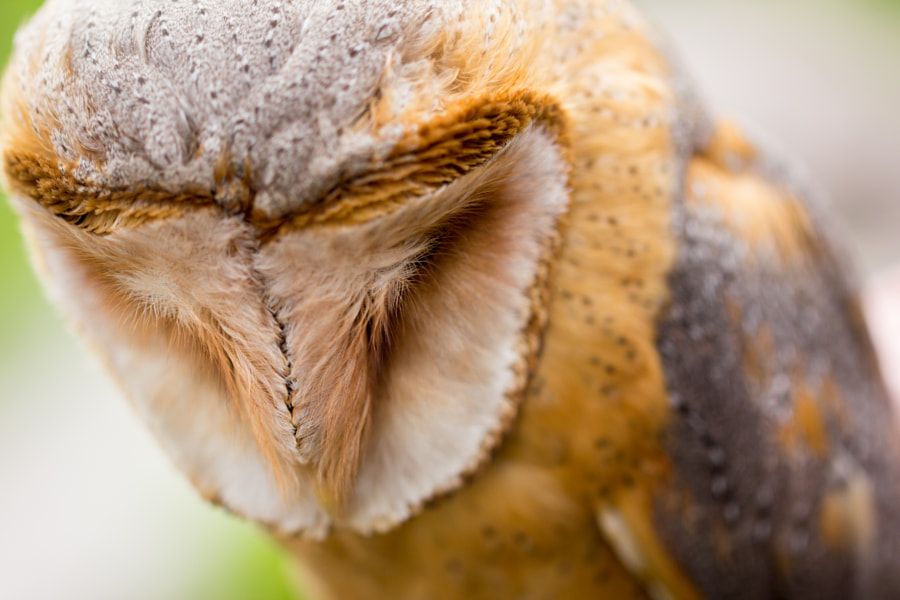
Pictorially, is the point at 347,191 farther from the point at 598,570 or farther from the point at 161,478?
the point at 161,478

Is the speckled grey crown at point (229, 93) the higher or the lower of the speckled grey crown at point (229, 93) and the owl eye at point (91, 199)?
the higher

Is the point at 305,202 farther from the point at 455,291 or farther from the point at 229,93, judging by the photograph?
the point at 455,291

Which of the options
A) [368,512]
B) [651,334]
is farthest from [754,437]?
[368,512]

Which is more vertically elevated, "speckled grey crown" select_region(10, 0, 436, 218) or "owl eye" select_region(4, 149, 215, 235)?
"speckled grey crown" select_region(10, 0, 436, 218)

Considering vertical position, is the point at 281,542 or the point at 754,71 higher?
the point at 754,71

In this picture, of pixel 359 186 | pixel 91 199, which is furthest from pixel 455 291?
pixel 91 199
